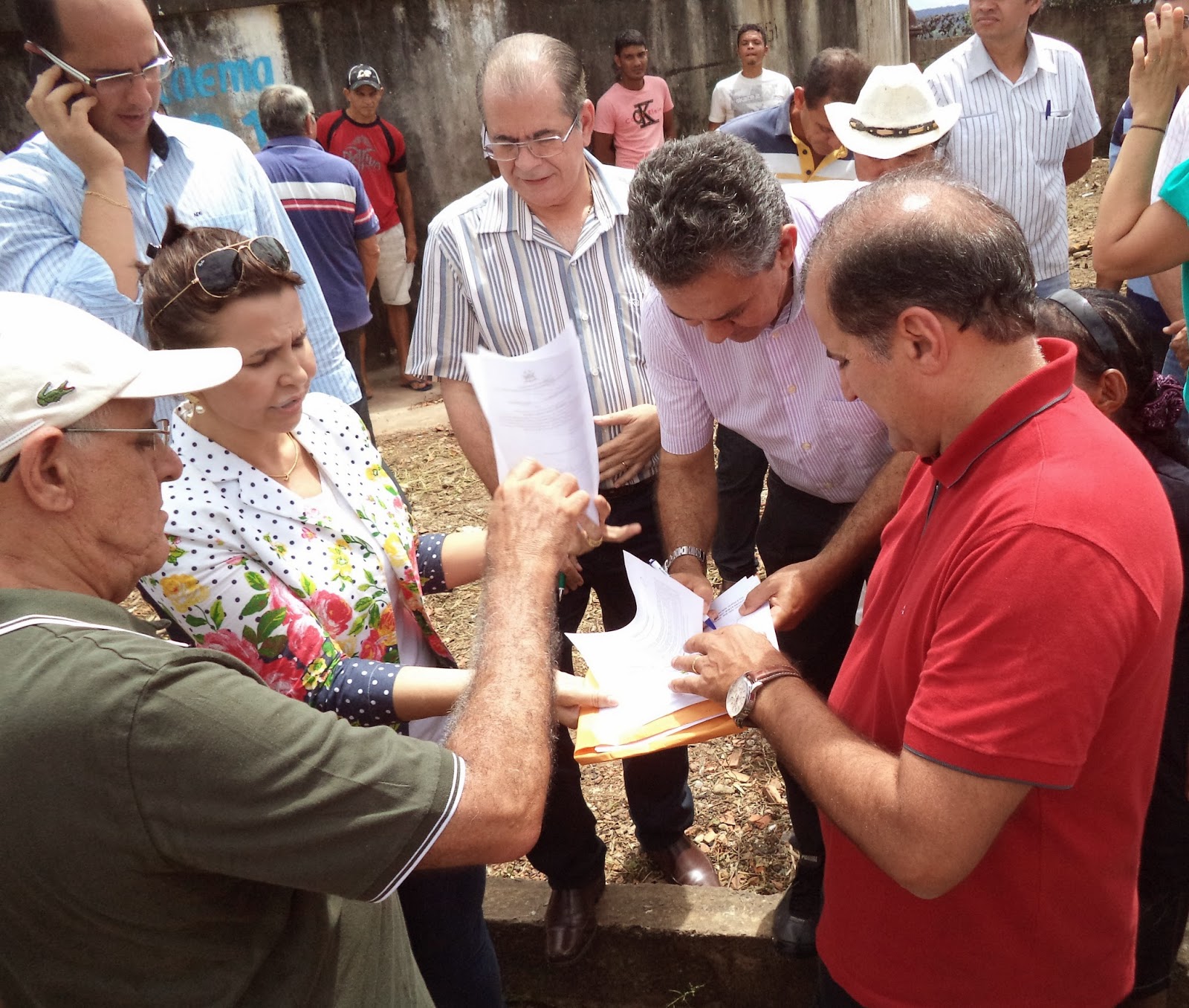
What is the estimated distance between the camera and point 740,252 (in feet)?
7.43

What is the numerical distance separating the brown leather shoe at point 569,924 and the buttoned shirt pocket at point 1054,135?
12.3 ft

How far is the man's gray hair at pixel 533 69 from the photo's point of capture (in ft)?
9.71

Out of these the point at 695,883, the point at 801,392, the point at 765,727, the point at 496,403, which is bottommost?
the point at 695,883

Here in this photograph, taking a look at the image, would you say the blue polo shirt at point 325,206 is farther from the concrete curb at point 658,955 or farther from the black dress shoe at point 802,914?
the black dress shoe at point 802,914

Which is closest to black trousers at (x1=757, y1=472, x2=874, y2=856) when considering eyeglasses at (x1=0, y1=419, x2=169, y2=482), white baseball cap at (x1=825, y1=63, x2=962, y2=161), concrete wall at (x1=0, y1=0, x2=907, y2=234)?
eyeglasses at (x1=0, y1=419, x2=169, y2=482)

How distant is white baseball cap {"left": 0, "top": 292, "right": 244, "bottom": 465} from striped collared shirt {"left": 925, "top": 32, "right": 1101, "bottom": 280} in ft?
13.2

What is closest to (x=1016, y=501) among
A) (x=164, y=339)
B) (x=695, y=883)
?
(x=164, y=339)

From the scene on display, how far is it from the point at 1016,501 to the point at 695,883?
2.26m

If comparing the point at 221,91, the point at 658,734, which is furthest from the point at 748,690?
the point at 221,91

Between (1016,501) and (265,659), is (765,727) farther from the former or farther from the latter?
(265,659)

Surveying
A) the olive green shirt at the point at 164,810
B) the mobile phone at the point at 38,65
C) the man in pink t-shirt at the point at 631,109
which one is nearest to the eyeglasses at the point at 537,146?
the mobile phone at the point at 38,65

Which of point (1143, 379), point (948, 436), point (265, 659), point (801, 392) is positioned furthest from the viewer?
point (801, 392)

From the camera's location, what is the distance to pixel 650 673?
85.5 inches

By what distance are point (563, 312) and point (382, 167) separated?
6000mm
